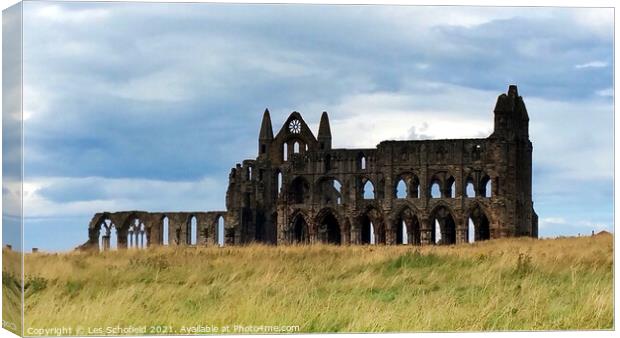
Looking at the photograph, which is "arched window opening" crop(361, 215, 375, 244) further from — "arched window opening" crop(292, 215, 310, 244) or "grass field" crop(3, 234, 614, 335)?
"grass field" crop(3, 234, 614, 335)

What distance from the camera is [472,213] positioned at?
61062 millimetres

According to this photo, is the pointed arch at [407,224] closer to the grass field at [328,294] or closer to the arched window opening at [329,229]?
the arched window opening at [329,229]

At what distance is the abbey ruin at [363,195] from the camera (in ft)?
196

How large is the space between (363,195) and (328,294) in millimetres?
41329

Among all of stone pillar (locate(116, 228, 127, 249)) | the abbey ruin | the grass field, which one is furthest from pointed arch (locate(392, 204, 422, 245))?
the grass field

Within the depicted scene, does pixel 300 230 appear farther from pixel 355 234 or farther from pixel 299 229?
pixel 355 234

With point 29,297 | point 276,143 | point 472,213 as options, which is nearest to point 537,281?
point 29,297

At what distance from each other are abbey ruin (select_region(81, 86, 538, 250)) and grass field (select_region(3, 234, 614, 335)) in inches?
1182

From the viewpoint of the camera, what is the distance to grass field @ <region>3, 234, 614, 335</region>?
65.4 ft

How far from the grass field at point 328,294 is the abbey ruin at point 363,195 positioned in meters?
30.0

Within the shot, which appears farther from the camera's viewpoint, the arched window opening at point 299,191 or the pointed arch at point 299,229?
the arched window opening at point 299,191

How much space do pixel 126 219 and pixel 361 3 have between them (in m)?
49.4

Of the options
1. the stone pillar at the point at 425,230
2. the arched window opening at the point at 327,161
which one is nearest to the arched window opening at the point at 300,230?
the arched window opening at the point at 327,161

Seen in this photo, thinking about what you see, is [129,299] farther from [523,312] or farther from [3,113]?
[523,312]
